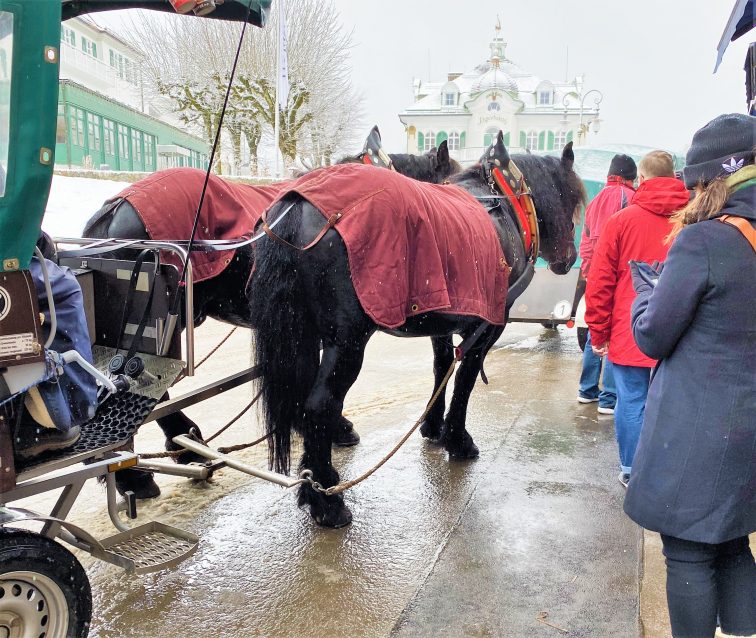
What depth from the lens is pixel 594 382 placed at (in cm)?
525

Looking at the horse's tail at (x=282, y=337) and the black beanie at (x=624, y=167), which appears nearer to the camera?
the horse's tail at (x=282, y=337)

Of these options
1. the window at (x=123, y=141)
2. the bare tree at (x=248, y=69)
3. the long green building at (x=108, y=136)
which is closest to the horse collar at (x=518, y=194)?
the long green building at (x=108, y=136)

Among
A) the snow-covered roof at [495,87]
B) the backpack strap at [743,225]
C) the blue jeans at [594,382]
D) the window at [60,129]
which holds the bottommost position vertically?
the blue jeans at [594,382]

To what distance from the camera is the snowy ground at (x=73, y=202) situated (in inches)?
464

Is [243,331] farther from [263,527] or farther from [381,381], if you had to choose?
[263,527]

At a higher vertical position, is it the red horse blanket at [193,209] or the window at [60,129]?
the window at [60,129]

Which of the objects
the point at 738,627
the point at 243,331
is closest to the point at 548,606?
the point at 738,627

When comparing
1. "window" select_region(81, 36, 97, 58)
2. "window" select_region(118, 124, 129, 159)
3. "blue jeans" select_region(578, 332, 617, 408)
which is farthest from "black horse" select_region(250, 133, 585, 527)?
"window" select_region(118, 124, 129, 159)

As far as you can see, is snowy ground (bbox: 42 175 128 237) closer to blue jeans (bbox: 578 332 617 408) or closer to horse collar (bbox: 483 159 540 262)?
horse collar (bbox: 483 159 540 262)

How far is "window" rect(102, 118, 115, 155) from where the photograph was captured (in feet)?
79.4

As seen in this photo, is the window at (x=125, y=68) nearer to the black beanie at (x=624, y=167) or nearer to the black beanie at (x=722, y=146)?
the black beanie at (x=624, y=167)

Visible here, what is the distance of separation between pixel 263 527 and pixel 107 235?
1.72 m

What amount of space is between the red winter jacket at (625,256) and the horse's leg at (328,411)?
130cm

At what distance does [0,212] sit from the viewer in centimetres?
171
